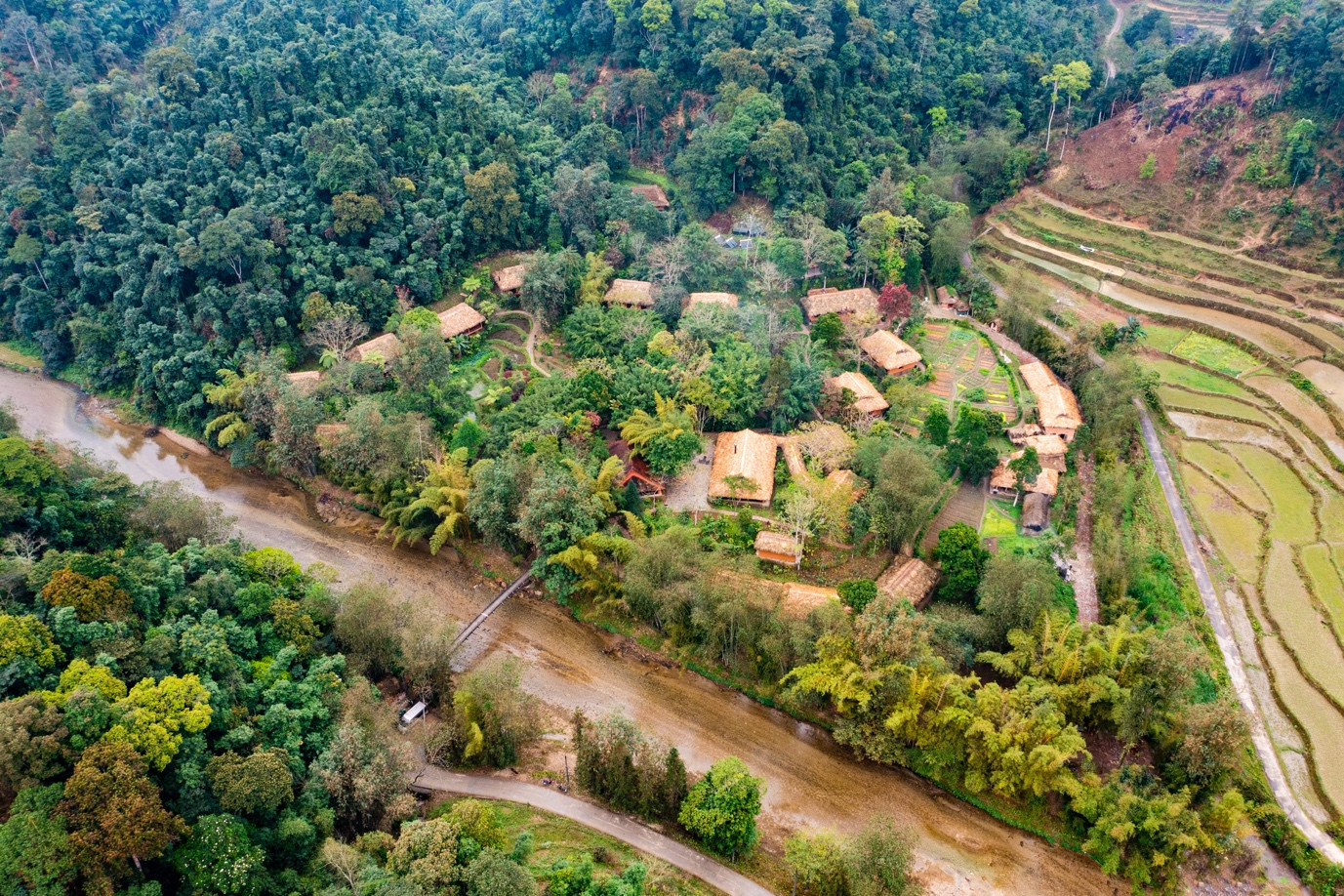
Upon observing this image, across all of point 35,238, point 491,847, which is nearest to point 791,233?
point 491,847

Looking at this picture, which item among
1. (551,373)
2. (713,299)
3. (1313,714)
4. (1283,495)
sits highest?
(713,299)

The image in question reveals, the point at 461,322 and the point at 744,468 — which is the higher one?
the point at 461,322

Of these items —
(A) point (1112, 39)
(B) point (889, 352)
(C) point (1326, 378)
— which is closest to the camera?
(C) point (1326, 378)

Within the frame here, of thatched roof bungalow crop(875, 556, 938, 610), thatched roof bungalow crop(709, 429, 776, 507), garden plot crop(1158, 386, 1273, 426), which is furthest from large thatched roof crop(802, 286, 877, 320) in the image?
thatched roof bungalow crop(875, 556, 938, 610)

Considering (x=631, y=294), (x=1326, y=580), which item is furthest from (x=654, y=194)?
(x=1326, y=580)

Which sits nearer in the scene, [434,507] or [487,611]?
[487,611]

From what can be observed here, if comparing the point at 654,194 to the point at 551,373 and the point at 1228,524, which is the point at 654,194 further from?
the point at 1228,524

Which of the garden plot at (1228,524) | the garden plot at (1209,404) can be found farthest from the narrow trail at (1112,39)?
the garden plot at (1228,524)
